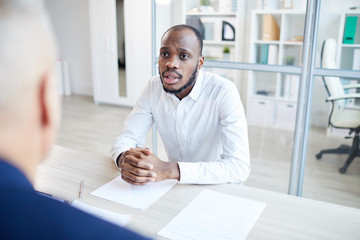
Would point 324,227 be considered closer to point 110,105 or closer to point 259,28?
point 259,28

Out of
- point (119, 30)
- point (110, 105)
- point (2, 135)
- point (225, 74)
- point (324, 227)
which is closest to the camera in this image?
point (2, 135)

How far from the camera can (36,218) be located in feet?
0.89

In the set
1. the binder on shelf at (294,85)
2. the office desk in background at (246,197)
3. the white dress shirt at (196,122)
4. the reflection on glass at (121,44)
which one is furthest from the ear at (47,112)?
the reflection on glass at (121,44)

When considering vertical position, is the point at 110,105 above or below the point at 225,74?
below

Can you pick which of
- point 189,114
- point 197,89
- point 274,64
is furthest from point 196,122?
point 274,64

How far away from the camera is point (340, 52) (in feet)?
7.16

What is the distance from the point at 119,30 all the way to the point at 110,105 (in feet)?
3.69

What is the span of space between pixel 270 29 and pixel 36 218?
9.86 feet

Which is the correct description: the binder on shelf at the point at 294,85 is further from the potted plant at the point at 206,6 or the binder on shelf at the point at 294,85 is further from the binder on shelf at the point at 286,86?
the potted plant at the point at 206,6

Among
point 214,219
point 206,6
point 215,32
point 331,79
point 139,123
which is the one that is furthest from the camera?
point 215,32

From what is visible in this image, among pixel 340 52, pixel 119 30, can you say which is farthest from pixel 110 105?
pixel 340 52

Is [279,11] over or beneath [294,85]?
over

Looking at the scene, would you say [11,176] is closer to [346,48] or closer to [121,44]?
[346,48]

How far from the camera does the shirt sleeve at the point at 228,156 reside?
48.4 inches
